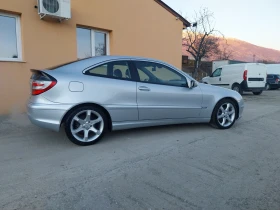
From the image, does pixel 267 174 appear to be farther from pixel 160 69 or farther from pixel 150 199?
pixel 160 69

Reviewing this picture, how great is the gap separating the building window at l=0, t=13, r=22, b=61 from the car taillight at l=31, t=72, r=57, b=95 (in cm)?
265

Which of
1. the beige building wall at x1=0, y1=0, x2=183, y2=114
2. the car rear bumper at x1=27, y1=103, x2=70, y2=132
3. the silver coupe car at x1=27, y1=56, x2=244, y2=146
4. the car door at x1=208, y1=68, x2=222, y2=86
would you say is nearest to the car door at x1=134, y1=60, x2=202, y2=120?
the silver coupe car at x1=27, y1=56, x2=244, y2=146

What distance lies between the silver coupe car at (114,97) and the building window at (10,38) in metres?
2.56

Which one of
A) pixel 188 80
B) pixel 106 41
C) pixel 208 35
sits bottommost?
pixel 188 80

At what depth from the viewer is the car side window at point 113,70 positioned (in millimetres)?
3972

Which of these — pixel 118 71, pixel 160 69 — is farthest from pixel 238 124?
pixel 118 71

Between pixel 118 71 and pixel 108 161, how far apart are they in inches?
66.1

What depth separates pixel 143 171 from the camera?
9.82ft

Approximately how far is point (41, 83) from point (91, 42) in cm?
420

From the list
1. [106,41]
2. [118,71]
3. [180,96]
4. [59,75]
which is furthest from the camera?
[106,41]

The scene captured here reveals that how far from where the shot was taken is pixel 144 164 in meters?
3.21

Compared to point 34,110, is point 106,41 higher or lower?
higher

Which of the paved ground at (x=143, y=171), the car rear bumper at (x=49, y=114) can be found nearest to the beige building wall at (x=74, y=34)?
the paved ground at (x=143, y=171)

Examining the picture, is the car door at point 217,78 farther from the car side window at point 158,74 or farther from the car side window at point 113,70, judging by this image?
the car side window at point 113,70
